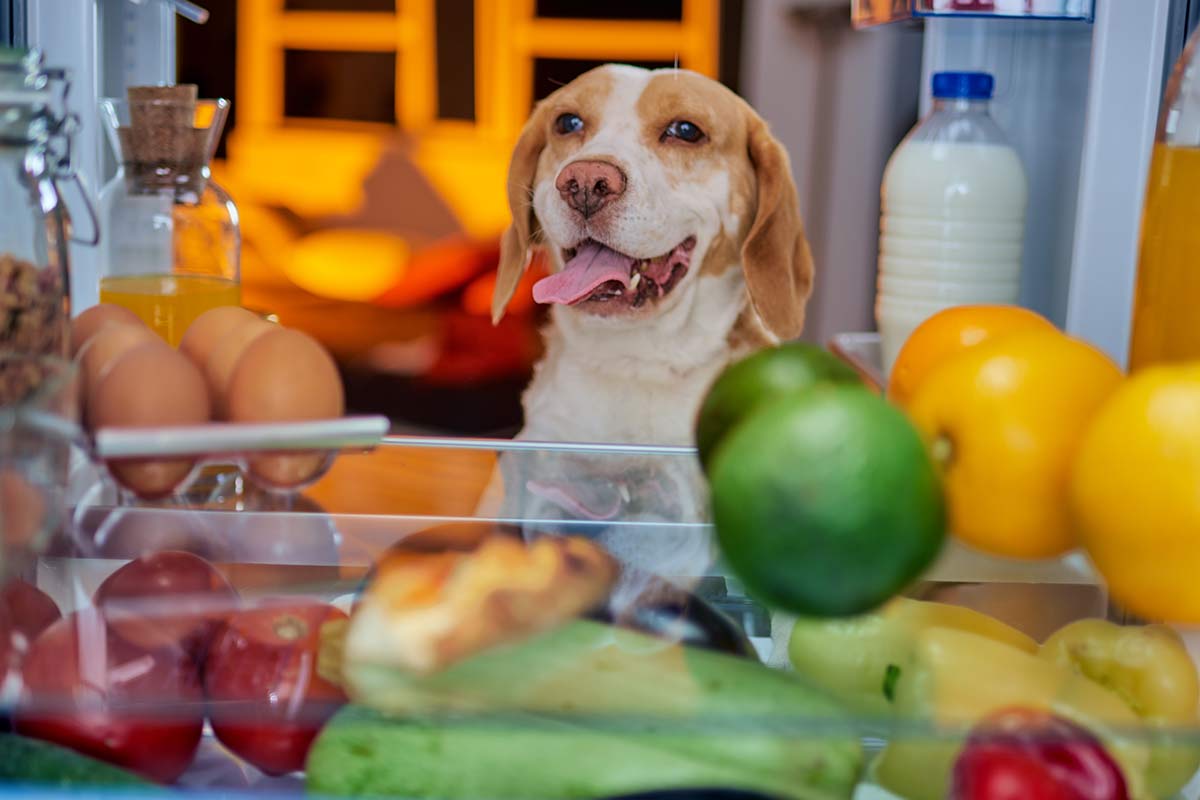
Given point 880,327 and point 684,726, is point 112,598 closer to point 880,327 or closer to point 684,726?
point 684,726

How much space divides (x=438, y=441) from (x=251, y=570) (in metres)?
0.21

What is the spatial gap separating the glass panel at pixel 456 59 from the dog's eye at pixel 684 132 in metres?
0.23

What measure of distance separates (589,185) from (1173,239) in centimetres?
67

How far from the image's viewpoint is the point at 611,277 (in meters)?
1.26

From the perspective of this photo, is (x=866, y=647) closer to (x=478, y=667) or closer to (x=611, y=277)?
(x=478, y=667)

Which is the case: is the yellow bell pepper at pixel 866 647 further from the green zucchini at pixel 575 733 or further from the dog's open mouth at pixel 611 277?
the dog's open mouth at pixel 611 277

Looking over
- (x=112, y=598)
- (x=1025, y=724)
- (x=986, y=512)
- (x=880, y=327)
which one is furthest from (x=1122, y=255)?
(x=112, y=598)

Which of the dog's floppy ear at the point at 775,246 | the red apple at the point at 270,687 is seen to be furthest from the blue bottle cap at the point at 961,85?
the red apple at the point at 270,687

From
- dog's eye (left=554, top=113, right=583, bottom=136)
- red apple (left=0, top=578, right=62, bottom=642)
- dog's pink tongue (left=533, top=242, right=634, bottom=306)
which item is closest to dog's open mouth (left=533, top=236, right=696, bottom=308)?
dog's pink tongue (left=533, top=242, right=634, bottom=306)

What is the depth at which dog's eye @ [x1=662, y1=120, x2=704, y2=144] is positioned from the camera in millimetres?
1229

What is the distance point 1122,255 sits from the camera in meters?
1.08

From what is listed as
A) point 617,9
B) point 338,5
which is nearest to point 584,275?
point 617,9

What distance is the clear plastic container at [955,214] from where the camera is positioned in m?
1.13

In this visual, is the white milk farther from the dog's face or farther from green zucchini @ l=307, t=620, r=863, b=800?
green zucchini @ l=307, t=620, r=863, b=800
